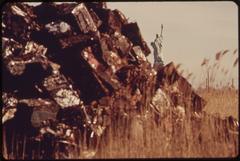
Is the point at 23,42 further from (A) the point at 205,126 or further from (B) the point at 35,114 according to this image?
(A) the point at 205,126

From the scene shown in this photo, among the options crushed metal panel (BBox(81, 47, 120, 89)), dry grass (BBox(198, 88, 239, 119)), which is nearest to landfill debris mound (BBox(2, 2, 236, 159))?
crushed metal panel (BBox(81, 47, 120, 89))

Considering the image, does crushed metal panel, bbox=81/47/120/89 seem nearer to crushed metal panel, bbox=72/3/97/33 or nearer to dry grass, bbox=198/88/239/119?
crushed metal panel, bbox=72/3/97/33

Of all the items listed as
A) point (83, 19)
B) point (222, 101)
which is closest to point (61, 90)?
point (83, 19)

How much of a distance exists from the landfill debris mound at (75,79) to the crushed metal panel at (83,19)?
0.04 ft

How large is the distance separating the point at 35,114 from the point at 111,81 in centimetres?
92

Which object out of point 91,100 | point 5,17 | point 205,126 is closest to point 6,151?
point 91,100

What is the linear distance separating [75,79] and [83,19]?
68 centimetres

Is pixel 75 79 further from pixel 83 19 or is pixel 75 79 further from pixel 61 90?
pixel 83 19

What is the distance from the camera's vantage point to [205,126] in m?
5.95

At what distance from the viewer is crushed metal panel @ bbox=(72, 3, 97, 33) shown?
612cm

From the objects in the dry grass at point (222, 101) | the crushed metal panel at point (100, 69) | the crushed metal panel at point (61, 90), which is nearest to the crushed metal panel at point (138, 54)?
the crushed metal panel at point (100, 69)

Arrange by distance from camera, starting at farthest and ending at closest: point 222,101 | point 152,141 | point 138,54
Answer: point 222,101 → point 138,54 → point 152,141

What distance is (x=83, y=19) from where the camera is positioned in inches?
242

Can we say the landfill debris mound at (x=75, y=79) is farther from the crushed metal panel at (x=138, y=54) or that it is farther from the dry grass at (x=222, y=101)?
the dry grass at (x=222, y=101)
